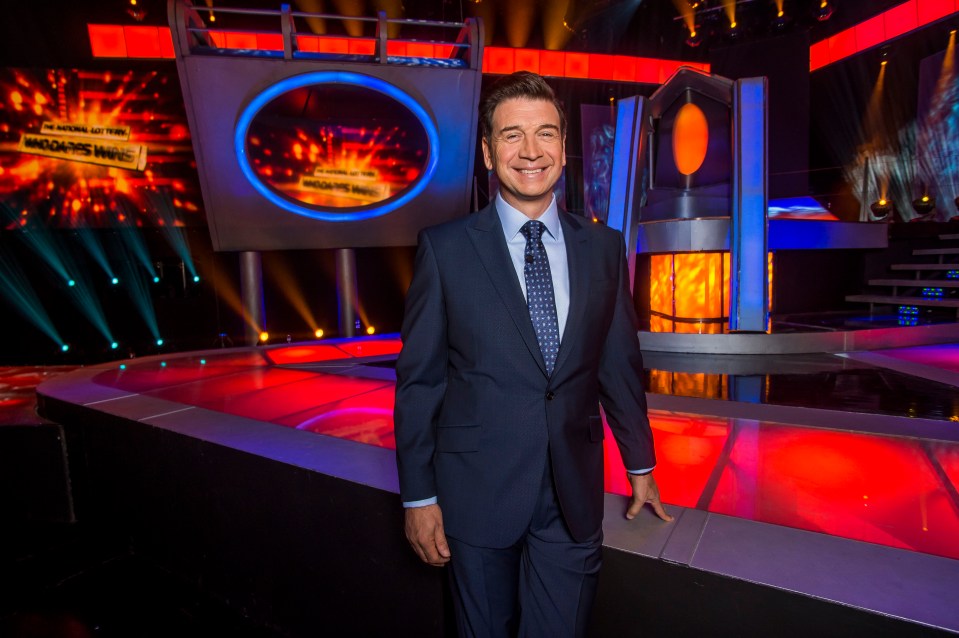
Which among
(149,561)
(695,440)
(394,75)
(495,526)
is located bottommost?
(149,561)

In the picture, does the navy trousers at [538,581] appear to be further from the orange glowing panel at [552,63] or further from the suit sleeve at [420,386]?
the orange glowing panel at [552,63]

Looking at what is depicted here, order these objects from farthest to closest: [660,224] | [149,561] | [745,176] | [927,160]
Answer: [927,160] < [660,224] < [745,176] < [149,561]

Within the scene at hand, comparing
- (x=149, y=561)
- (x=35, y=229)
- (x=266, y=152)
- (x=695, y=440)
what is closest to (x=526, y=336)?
(x=695, y=440)

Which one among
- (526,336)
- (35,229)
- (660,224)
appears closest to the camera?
(526,336)

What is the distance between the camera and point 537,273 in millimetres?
1146

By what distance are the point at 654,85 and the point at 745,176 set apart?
9.09 meters

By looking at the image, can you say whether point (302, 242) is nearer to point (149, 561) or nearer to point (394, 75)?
point (394, 75)

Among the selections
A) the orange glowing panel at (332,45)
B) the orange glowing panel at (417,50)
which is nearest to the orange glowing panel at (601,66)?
the orange glowing panel at (417,50)

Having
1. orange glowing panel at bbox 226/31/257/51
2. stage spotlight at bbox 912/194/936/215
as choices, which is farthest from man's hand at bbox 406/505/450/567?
orange glowing panel at bbox 226/31/257/51

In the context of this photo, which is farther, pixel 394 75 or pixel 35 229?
pixel 35 229

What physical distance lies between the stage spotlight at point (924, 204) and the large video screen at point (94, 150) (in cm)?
1230

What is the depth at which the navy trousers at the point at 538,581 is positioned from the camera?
1.14 meters

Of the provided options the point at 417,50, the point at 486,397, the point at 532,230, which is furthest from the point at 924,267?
the point at 417,50

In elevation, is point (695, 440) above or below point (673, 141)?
below
